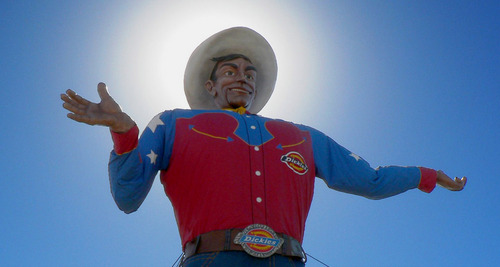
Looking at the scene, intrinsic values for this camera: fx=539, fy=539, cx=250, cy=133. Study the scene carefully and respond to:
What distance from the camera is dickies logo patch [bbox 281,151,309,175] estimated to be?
14.0 feet

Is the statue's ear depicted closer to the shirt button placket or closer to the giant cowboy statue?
the giant cowboy statue

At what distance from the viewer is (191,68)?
574 centimetres

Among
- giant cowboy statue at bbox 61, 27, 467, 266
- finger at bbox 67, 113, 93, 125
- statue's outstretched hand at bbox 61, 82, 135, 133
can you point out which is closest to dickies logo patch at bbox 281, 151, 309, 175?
giant cowboy statue at bbox 61, 27, 467, 266

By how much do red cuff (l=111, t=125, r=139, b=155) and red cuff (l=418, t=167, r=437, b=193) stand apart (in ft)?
8.49

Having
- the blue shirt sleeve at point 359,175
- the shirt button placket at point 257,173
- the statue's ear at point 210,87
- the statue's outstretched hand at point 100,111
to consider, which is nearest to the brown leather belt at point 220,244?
the shirt button placket at point 257,173

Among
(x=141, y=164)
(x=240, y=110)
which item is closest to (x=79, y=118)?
(x=141, y=164)

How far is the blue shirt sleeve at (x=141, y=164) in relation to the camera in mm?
3732

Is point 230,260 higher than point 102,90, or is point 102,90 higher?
point 102,90

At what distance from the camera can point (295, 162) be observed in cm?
432

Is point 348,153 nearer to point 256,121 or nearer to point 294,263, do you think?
point 256,121

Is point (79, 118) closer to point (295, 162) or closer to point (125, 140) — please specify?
point (125, 140)

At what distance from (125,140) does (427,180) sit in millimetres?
2724

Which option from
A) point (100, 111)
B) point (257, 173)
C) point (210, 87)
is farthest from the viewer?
point (210, 87)

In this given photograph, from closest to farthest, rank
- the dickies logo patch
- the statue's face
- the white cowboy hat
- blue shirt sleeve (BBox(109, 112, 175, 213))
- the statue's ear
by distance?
blue shirt sleeve (BBox(109, 112, 175, 213)) < the dickies logo patch < the statue's face < the statue's ear < the white cowboy hat
